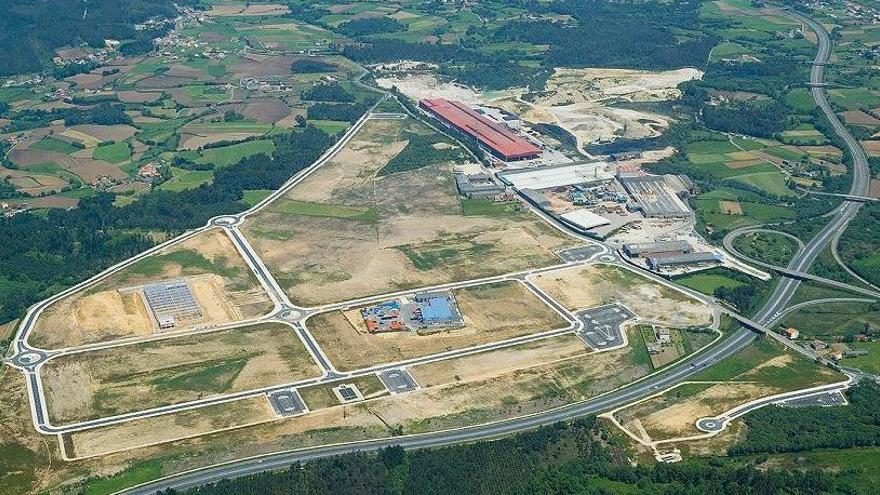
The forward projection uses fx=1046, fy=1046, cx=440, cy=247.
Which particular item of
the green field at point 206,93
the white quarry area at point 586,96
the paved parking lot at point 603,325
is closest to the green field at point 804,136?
the white quarry area at point 586,96

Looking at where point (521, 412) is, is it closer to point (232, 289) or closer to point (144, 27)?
point (232, 289)

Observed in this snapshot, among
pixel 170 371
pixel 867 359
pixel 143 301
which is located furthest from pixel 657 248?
pixel 143 301

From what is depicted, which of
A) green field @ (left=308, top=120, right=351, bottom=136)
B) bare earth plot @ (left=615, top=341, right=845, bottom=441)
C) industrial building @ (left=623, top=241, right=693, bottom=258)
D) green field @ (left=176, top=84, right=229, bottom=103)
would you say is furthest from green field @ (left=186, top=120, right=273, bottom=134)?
bare earth plot @ (left=615, top=341, right=845, bottom=441)

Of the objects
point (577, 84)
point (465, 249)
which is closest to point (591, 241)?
point (465, 249)

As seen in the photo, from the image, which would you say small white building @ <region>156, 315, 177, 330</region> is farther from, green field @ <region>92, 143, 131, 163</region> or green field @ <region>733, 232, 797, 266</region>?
green field @ <region>733, 232, 797, 266</region>

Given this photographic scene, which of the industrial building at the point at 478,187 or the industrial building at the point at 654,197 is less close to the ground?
the industrial building at the point at 654,197

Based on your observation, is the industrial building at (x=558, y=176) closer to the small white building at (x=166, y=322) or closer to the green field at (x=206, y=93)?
the small white building at (x=166, y=322)
